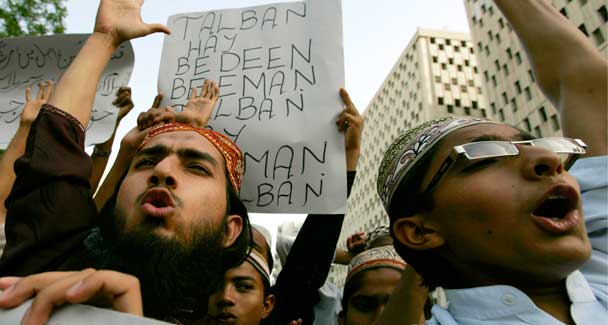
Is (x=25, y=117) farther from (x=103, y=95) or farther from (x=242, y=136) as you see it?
(x=242, y=136)

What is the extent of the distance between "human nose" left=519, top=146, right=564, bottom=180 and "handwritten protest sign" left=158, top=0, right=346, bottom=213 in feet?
3.14

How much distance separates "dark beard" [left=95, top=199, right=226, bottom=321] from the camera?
4.35 ft

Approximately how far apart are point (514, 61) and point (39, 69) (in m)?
37.2

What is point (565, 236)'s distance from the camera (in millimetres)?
1118

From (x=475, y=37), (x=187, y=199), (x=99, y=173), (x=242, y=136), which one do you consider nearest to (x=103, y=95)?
(x=99, y=173)

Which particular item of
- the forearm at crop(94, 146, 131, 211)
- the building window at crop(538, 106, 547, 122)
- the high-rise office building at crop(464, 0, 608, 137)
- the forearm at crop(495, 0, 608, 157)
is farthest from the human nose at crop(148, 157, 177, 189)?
the building window at crop(538, 106, 547, 122)

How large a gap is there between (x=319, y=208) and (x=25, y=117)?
160cm

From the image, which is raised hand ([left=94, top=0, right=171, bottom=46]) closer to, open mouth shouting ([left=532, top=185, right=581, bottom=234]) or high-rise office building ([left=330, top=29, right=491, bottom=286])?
open mouth shouting ([left=532, top=185, right=581, bottom=234])

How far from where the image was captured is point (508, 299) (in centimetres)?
114

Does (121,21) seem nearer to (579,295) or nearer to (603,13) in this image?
(579,295)

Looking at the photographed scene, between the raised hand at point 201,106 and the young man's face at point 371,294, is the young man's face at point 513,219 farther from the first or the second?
the raised hand at point 201,106

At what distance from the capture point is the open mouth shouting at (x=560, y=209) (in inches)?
43.8

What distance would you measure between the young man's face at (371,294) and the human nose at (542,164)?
130cm

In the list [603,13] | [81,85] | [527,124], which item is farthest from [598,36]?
[81,85]
